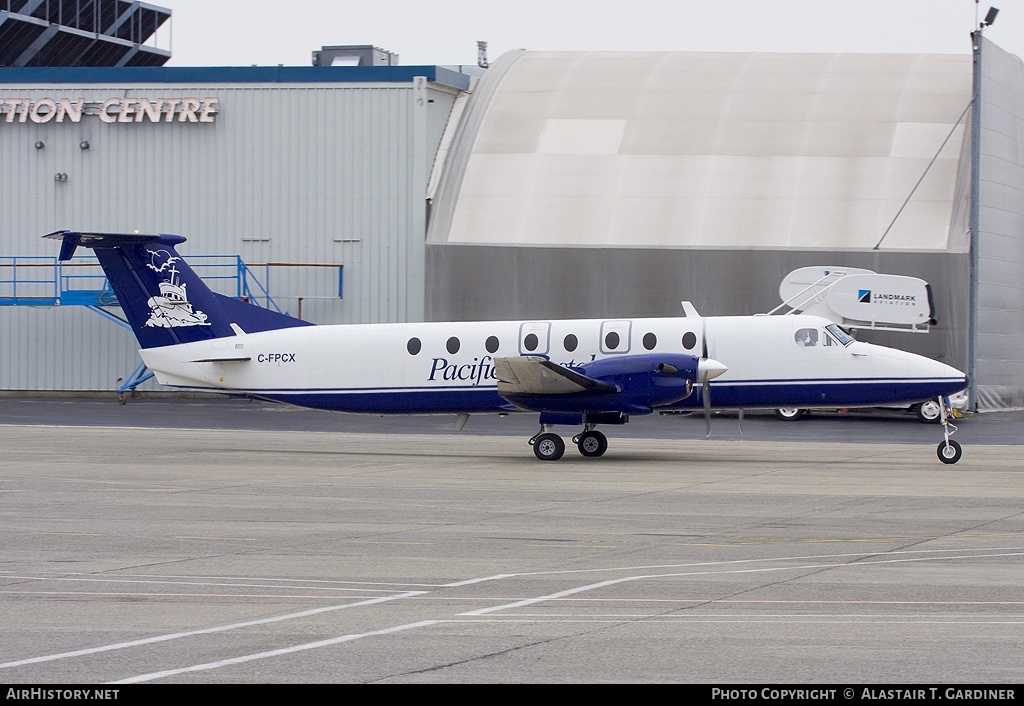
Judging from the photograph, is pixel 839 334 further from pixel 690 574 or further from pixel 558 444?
pixel 690 574

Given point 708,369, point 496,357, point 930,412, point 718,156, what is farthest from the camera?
point 718,156

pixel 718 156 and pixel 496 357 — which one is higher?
pixel 718 156

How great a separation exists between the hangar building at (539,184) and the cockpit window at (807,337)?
15.1 metres

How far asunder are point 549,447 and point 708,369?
3520 millimetres

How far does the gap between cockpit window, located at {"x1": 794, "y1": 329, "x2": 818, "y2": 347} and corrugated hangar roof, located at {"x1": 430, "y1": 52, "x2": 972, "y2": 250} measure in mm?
15796

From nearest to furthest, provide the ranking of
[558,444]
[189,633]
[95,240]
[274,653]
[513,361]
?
1. [274,653]
2. [189,633]
3. [513,361]
4. [558,444]
5. [95,240]

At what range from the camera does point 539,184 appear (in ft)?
135

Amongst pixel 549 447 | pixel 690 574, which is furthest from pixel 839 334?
pixel 690 574

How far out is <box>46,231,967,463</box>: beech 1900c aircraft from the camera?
2270 cm

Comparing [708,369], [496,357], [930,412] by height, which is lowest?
[930,412]

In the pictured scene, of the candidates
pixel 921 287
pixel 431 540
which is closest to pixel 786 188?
pixel 921 287

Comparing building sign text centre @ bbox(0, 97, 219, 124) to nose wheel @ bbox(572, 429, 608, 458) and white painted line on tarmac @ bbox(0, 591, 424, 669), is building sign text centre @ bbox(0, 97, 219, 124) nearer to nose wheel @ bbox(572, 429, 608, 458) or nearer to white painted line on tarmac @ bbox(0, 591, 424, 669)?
nose wheel @ bbox(572, 429, 608, 458)

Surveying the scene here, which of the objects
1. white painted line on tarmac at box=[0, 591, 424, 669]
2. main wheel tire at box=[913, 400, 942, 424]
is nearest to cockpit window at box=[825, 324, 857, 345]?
main wheel tire at box=[913, 400, 942, 424]
